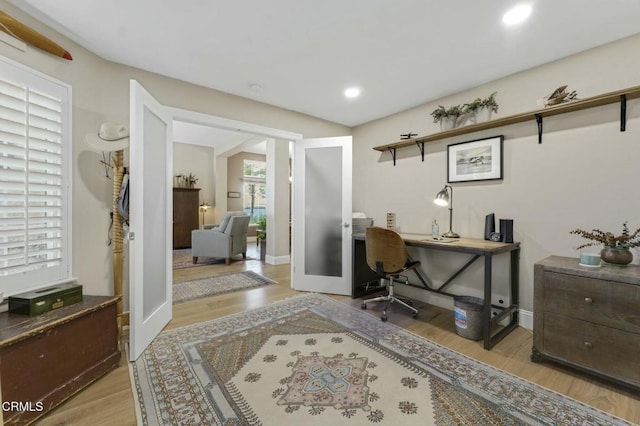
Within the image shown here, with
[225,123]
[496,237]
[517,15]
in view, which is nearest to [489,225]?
[496,237]

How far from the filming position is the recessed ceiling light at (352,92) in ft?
10.1

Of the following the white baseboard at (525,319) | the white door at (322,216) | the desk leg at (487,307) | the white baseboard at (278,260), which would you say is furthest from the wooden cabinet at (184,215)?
the white baseboard at (525,319)

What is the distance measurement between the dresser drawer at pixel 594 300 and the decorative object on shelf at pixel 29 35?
13.0ft

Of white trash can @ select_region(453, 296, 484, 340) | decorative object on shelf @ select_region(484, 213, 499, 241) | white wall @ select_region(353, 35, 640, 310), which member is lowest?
white trash can @ select_region(453, 296, 484, 340)

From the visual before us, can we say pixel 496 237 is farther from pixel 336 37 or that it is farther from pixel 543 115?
pixel 336 37

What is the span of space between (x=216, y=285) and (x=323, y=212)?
1799 millimetres

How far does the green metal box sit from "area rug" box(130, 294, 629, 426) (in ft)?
2.12

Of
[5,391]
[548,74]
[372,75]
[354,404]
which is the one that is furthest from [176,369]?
[548,74]

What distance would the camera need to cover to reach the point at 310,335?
2.35 meters

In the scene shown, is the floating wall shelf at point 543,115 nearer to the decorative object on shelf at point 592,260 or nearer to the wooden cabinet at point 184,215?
the decorative object on shelf at point 592,260

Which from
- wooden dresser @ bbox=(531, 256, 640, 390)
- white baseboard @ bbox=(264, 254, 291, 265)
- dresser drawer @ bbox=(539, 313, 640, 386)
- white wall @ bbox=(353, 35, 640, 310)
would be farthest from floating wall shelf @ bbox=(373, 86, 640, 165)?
white baseboard @ bbox=(264, 254, 291, 265)

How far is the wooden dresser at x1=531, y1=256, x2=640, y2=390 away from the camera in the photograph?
1626 millimetres

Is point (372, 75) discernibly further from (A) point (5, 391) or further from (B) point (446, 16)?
(A) point (5, 391)

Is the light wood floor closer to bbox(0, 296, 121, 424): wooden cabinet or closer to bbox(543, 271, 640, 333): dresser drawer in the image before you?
bbox(0, 296, 121, 424): wooden cabinet
